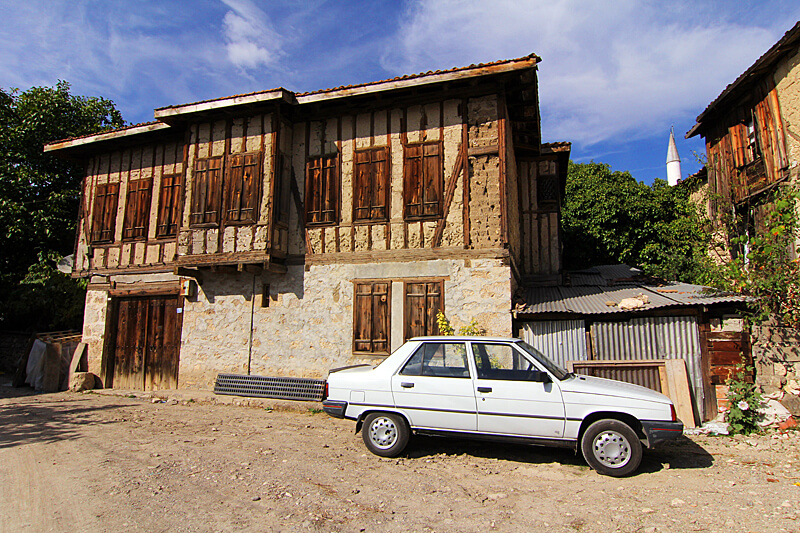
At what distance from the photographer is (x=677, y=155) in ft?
136

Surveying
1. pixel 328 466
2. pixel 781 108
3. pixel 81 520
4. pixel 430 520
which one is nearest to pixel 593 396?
pixel 430 520

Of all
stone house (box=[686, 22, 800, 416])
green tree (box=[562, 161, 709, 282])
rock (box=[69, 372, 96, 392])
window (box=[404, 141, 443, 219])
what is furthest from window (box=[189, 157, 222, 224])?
green tree (box=[562, 161, 709, 282])

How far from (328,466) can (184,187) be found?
26.4ft

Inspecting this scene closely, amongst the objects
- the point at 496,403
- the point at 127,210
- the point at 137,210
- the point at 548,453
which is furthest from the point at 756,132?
the point at 127,210

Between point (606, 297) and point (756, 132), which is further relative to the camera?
point (756, 132)

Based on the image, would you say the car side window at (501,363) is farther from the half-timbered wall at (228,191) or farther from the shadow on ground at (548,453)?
the half-timbered wall at (228,191)

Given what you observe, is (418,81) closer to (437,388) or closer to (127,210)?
(437,388)

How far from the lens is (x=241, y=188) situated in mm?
10148

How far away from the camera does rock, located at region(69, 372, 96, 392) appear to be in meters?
11.2

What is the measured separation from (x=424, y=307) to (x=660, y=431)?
4.86m

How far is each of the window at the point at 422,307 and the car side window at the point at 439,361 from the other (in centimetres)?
302

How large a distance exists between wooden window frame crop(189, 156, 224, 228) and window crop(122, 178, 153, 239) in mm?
2403

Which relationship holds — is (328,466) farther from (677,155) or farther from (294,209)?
(677,155)

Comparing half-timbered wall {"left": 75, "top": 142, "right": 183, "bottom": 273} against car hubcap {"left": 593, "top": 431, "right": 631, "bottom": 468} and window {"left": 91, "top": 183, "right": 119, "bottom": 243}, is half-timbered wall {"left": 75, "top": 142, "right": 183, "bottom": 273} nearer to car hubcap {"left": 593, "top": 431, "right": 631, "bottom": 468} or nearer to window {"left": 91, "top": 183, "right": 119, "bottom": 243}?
window {"left": 91, "top": 183, "right": 119, "bottom": 243}
